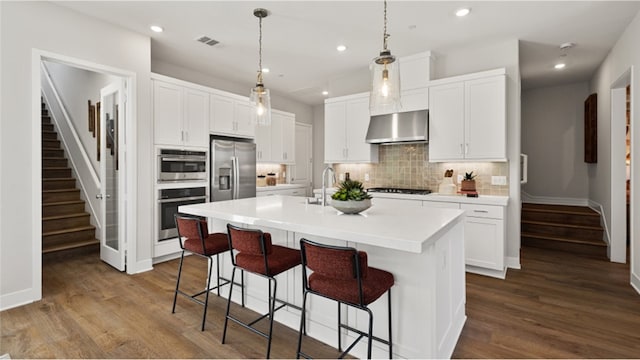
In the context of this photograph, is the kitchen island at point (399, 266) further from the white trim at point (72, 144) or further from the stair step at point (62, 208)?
the stair step at point (62, 208)

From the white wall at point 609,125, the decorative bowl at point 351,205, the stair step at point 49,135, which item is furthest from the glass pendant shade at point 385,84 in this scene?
the stair step at point 49,135

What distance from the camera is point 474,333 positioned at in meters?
2.38

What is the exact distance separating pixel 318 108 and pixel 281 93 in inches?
49.8

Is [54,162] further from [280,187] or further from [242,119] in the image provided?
[280,187]

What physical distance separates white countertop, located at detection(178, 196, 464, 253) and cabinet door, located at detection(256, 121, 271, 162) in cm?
289

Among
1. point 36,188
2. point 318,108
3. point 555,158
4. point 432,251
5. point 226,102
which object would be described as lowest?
point 432,251

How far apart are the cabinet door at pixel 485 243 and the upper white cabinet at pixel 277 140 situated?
3.62m

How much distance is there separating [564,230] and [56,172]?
8369 mm

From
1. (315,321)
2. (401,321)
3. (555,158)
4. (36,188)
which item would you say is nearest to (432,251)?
(401,321)

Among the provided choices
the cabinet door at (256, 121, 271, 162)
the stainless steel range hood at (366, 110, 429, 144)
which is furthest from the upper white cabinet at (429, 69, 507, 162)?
the cabinet door at (256, 121, 271, 162)

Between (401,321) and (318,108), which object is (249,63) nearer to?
(318,108)

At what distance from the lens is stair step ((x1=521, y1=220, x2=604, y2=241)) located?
468 cm

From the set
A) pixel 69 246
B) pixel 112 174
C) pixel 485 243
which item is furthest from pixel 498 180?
pixel 69 246

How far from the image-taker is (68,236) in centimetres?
439
